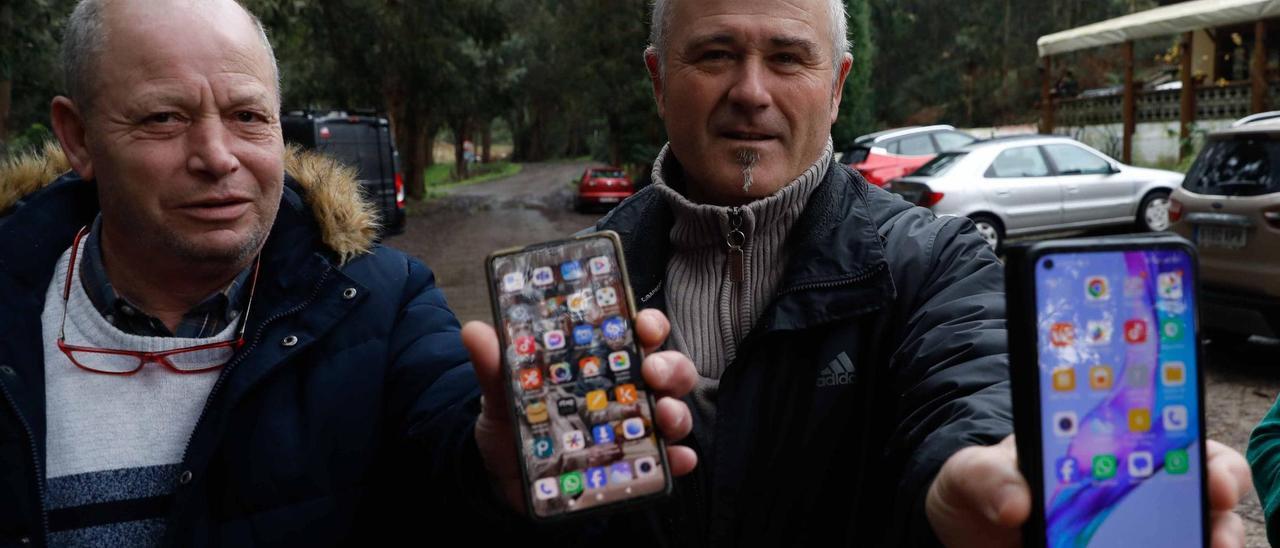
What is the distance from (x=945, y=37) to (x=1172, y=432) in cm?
4985

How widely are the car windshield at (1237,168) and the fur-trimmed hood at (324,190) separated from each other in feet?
21.6

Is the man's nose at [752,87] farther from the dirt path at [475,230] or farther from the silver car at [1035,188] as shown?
the silver car at [1035,188]

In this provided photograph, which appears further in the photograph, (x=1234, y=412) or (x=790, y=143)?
(x=1234, y=412)

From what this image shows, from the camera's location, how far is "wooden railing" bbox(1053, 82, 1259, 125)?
768 inches

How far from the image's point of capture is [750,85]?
1885 mm

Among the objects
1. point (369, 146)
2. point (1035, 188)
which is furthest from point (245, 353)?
point (369, 146)

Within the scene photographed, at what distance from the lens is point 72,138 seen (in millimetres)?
2037

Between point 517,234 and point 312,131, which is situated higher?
point 312,131

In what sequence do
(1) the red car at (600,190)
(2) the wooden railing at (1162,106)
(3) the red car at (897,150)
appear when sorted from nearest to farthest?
1. (3) the red car at (897,150)
2. (2) the wooden railing at (1162,106)
3. (1) the red car at (600,190)

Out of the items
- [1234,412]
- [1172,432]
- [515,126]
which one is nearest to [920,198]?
[1234,412]

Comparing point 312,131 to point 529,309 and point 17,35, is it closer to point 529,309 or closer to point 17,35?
point 17,35

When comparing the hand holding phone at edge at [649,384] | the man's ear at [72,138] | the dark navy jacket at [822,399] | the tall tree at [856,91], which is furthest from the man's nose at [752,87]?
the tall tree at [856,91]

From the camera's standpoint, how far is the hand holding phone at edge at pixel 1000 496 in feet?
3.73

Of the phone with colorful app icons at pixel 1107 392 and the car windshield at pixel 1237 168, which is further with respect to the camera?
the car windshield at pixel 1237 168
